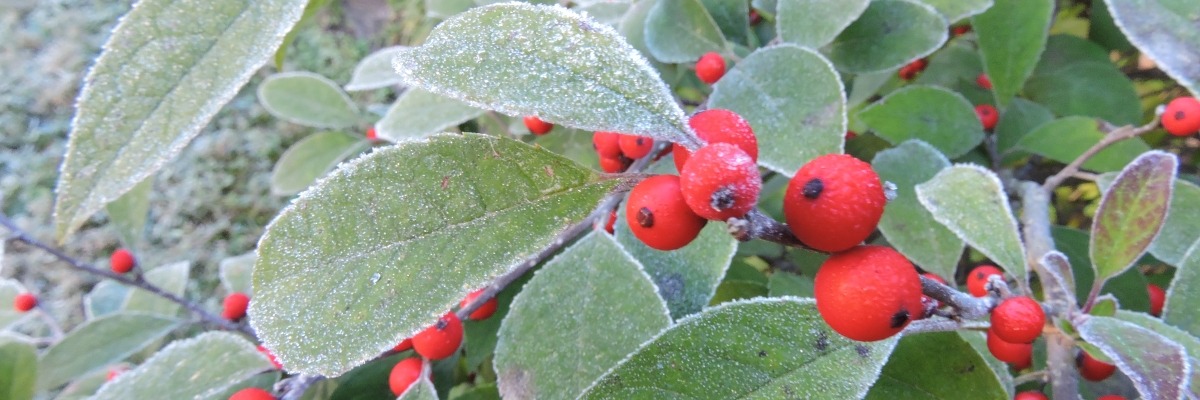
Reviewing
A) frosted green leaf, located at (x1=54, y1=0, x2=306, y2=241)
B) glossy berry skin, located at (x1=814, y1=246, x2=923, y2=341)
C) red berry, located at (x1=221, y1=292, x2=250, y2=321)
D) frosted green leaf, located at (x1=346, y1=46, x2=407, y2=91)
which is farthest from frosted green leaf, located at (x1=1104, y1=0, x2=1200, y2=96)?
red berry, located at (x1=221, y1=292, x2=250, y2=321)

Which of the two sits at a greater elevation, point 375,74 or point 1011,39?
point 1011,39

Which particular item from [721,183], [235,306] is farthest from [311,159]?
[721,183]

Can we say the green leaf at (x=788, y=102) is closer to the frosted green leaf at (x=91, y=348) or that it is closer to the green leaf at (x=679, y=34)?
the green leaf at (x=679, y=34)

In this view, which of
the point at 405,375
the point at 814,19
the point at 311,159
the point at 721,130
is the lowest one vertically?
the point at 311,159

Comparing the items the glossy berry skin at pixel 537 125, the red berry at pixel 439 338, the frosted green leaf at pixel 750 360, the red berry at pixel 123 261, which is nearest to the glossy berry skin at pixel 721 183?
the frosted green leaf at pixel 750 360

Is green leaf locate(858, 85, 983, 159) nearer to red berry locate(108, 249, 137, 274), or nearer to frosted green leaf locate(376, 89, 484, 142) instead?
frosted green leaf locate(376, 89, 484, 142)

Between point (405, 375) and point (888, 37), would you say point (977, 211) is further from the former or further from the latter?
point (405, 375)
